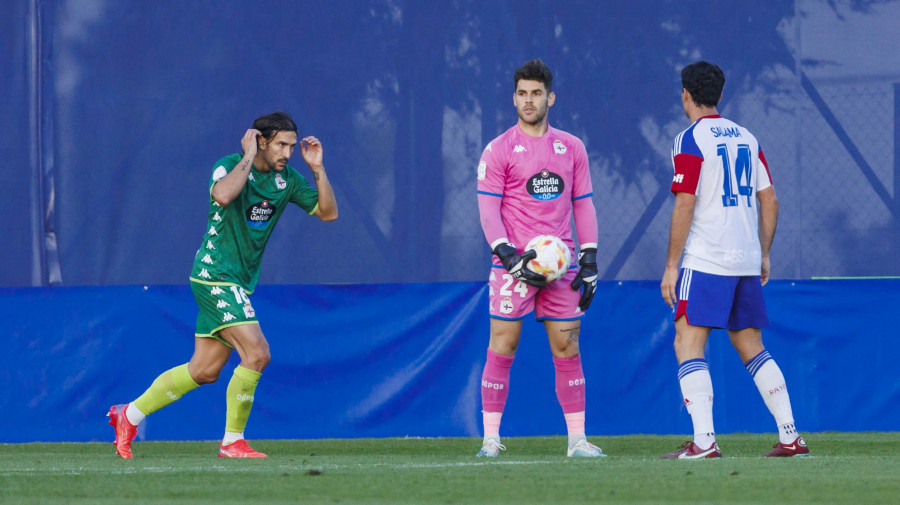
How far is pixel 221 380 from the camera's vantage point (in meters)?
7.89

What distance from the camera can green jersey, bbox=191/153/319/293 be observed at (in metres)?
5.96

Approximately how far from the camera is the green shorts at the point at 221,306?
232 inches

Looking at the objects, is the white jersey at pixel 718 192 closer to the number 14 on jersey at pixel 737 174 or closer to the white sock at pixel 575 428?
the number 14 on jersey at pixel 737 174

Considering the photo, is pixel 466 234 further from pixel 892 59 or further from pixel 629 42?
pixel 892 59

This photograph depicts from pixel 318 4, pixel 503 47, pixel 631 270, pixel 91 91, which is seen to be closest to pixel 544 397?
pixel 631 270

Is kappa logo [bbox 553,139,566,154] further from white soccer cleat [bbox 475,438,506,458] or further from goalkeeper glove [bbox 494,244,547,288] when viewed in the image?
white soccer cleat [bbox 475,438,506,458]

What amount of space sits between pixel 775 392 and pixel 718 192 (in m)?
0.91

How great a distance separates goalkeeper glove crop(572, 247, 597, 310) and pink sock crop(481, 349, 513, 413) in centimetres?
47

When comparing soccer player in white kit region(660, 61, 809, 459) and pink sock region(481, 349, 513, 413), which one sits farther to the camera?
pink sock region(481, 349, 513, 413)

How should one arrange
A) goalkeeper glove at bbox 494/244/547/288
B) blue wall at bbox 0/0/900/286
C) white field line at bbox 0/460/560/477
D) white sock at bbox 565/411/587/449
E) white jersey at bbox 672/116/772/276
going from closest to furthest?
white field line at bbox 0/460/560/477
white jersey at bbox 672/116/772/276
goalkeeper glove at bbox 494/244/547/288
white sock at bbox 565/411/587/449
blue wall at bbox 0/0/900/286

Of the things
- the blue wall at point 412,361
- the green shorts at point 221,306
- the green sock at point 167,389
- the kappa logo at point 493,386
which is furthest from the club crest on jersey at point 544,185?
the blue wall at point 412,361

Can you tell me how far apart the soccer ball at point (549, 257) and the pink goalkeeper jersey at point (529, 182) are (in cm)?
13

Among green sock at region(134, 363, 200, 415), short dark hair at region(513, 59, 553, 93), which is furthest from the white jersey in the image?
green sock at region(134, 363, 200, 415)

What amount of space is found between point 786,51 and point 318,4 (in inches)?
139
